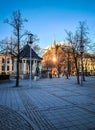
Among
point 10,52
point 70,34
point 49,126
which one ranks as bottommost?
point 49,126

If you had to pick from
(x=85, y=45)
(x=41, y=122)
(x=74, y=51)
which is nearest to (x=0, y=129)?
(x=41, y=122)

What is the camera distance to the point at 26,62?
53.4 meters

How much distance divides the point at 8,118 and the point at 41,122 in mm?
1582

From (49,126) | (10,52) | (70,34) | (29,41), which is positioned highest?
(70,34)

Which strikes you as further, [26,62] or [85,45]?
[26,62]

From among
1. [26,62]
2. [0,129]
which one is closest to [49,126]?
[0,129]

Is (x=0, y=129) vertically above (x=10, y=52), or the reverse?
(x=10, y=52)

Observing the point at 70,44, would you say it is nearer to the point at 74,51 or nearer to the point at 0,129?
the point at 74,51

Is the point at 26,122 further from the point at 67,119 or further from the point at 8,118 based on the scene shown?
the point at 67,119

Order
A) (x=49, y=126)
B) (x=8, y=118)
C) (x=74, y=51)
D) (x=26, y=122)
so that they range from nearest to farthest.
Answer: (x=49, y=126) → (x=26, y=122) → (x=8, y=118) → (x=74, y=51)

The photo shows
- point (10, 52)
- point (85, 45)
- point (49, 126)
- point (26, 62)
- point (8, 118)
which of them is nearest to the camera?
point (49, 126)

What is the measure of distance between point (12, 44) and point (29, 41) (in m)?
2.50

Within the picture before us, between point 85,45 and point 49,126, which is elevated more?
point 85,45

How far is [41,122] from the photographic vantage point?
6.96m
